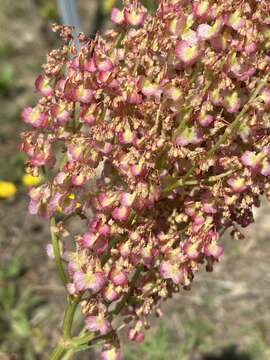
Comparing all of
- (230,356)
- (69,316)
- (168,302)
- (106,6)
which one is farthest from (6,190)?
(106,6)

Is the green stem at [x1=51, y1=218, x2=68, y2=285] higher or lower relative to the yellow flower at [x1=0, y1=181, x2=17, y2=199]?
lower

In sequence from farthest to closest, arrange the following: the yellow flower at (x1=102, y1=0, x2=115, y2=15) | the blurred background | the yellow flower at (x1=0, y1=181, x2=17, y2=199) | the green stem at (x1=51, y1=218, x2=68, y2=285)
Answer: the yellow flower at (x1=102, y1=0, x2=115, y2=15)
the yellow flower at (x1=0, y1=181, x2=17, y2=199)
the blurred background
the green stem at (x1=51, y1=218, x2=68, y2=285)

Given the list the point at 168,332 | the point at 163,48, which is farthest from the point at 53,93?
the point at 168,332

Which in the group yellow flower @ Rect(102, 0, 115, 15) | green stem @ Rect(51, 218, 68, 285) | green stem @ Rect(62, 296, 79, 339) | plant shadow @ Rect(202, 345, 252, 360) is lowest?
green stem @ Rect(62, 296, 79, 339)

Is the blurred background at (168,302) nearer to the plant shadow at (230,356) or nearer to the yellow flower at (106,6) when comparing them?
the plant shadow at (230,356)

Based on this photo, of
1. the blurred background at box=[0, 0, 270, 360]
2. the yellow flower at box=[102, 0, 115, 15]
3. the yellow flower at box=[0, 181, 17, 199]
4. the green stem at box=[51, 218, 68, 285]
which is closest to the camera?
the green stem at box=[51, 218, 68, 285]

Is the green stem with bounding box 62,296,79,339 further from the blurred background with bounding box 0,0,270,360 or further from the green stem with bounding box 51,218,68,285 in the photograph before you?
the blurred background with bounding box 0,0,270,360

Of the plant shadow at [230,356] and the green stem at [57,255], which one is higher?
the plant shadow at [230,356]

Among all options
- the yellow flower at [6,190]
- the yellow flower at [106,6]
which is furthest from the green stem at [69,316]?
the yellow flower at [106,6]

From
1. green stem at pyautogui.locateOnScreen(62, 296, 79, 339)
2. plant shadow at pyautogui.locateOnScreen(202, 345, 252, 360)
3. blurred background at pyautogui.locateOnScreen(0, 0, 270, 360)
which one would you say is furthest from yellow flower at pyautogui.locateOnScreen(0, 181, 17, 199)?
green stem at pyautogui.locateOnScreen(62, 296, 79, 339)
